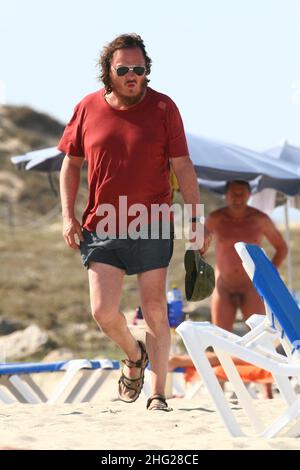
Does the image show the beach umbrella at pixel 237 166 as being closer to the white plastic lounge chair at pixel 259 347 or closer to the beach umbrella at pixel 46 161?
the beach umbrella at pixel 46 161

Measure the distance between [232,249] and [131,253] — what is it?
11.1 feet

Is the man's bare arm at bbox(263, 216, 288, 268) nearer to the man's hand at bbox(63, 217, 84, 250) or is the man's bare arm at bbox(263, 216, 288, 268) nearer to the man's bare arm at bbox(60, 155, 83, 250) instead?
the man's bare arm at bbox(60, 155, 83, 250)

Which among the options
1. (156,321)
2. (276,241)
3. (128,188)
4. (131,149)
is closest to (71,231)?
(128,188)

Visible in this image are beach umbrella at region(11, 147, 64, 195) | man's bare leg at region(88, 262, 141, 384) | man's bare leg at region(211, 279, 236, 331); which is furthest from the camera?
beach umbrella at region(11, 147, 64, 195)

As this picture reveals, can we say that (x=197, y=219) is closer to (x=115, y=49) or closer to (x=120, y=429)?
(x=115, y=49)

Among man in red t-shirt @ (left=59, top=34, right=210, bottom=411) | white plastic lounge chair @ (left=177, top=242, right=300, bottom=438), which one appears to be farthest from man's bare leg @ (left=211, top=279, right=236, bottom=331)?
white plastic lounge chair @ (left=177, top=242, right=300, bottom=438)

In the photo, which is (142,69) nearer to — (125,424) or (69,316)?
(125,424)

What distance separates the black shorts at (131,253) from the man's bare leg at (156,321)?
5 centimetres

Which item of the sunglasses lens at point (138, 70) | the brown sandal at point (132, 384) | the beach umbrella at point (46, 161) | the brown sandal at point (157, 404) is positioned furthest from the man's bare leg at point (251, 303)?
the sunglasses lens at point (138, 70)

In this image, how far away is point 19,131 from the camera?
54281 mm

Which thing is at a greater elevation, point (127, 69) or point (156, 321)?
point (127, 69)

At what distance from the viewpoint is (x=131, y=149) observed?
5.29 m

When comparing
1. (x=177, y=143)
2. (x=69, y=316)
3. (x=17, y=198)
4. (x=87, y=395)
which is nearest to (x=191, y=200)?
(x=177, y=143)

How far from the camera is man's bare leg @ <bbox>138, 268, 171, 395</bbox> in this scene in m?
5.34
